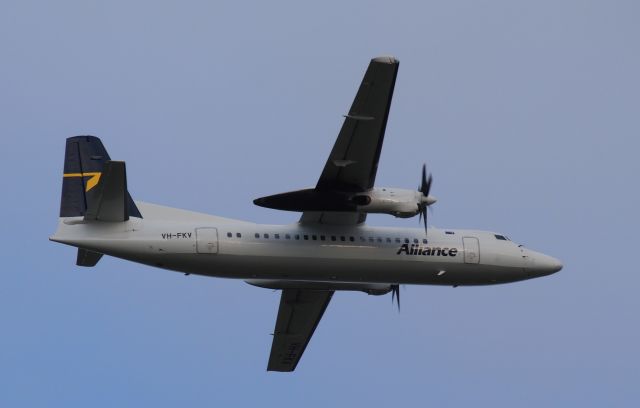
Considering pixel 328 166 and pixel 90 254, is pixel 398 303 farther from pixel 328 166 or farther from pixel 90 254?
pixel 90 254

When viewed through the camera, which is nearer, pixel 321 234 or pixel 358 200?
pixel 358 200

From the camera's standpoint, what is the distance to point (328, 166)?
4144cm

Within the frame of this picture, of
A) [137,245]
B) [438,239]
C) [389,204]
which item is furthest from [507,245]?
[137,245]

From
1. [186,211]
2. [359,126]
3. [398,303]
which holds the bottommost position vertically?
[398,303]

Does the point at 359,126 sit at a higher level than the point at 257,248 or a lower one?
higher

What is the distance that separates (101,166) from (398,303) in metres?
11.9

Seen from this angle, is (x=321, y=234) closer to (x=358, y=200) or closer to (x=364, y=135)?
(x=358, y=200)

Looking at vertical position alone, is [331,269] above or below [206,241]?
below

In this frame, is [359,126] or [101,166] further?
[101,166]

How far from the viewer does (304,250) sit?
140 ft

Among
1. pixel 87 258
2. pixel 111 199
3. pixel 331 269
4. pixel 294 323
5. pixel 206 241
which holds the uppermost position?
pixel 111 199

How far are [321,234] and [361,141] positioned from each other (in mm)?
4054

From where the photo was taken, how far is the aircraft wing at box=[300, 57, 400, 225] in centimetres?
3909

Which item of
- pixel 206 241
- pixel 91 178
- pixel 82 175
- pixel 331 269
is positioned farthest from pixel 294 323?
pixel 82 175
